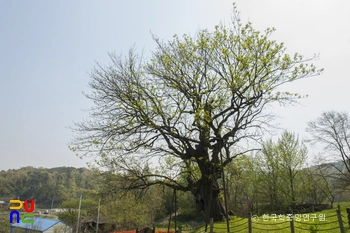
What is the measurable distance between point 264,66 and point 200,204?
7.84m

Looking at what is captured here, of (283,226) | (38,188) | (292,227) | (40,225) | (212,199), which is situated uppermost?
(212,199)

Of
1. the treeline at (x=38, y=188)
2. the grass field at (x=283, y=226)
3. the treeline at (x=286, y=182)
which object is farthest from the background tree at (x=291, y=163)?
the treeline at (x=38, y=188)

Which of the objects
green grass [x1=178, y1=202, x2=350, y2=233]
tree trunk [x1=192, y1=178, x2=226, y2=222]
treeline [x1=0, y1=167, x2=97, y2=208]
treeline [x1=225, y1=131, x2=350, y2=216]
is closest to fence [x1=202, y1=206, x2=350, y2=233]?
green grass [x1=178, y1=202, x2=350, y2=233]

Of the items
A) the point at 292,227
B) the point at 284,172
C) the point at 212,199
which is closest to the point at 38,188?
the point at 284,172

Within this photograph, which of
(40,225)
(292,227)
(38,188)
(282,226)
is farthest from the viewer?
(38,188)

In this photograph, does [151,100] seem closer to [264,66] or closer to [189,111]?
[189,111]

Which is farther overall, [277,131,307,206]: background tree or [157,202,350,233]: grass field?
[277,131,307,206]: background tree

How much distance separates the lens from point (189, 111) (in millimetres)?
13109

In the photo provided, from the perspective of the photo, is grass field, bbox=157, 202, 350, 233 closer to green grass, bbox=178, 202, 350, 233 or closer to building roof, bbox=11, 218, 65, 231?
green grass, bbox=178, 202, 350, 233

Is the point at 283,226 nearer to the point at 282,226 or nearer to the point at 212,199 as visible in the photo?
the point at 282,226

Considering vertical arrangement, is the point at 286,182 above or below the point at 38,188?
above

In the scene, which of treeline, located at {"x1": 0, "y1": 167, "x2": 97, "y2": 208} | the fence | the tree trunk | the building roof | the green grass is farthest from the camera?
treeline, located at {"x1": 0, "y1": 167, "x2": 97, "y2": 208}

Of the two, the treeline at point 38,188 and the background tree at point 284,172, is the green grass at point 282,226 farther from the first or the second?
the treeline at point 38,188

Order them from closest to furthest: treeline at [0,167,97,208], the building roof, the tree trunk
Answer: the tree trunk
the building roof
treeline at [0,167,97,208]
